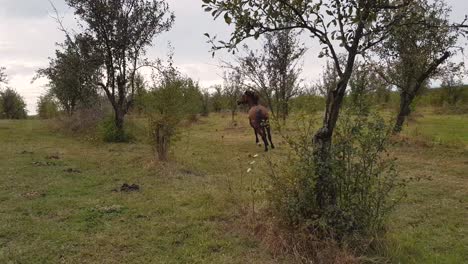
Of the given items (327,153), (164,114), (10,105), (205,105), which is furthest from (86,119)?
(10,105)

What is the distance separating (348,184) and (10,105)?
162ft

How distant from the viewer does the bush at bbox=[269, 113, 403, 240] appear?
4.45 m

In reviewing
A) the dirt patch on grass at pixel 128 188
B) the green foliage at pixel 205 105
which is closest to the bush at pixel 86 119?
the dirt patch on grass at pixel 128 188

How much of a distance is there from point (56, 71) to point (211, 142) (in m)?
8.08

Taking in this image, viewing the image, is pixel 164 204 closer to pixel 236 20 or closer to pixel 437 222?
pixel 236 20

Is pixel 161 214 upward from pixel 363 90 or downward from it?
downward

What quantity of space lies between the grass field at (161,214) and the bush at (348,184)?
19.3 inches

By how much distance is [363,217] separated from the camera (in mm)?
4535

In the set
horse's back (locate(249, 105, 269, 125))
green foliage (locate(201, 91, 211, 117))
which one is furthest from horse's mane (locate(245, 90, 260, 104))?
green foliage (locate(201, 91, 211, 117))

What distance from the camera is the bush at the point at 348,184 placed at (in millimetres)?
4445

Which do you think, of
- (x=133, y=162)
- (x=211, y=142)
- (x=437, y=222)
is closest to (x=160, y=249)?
(x=437, y=222)

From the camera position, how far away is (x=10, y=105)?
45.3 m

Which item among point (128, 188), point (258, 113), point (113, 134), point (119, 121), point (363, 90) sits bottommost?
point (128, 188)

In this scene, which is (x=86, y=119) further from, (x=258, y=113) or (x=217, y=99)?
(x=217, y=99)
